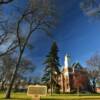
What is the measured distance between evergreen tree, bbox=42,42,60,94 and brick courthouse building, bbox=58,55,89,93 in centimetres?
1192

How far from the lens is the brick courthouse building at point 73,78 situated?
85.7 metres

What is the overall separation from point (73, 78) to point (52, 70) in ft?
60.8

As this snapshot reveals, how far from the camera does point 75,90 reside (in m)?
87.8

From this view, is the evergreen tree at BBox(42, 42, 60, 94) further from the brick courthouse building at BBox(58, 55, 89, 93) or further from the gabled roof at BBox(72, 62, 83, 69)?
the gabled roof at BBox(72, 62, 83, 69)

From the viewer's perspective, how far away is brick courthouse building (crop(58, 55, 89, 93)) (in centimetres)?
8569

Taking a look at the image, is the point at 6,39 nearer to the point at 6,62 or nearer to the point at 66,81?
the point at 6,62

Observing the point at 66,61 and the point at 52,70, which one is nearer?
the point at 52,70

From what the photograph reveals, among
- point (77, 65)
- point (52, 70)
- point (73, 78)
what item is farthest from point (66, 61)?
point (52, 70)

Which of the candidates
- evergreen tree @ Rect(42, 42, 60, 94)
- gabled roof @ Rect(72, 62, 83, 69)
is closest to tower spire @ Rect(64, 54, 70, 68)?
gabled roof @ Rect(72, 62, 83, 69)

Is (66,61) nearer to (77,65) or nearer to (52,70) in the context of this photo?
(77,65)

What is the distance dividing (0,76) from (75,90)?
948 inches

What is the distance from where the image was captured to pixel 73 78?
91750mm

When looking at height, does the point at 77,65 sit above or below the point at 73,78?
above

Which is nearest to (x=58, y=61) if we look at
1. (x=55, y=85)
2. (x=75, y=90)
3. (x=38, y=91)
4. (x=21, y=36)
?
(x=55, y=85)
